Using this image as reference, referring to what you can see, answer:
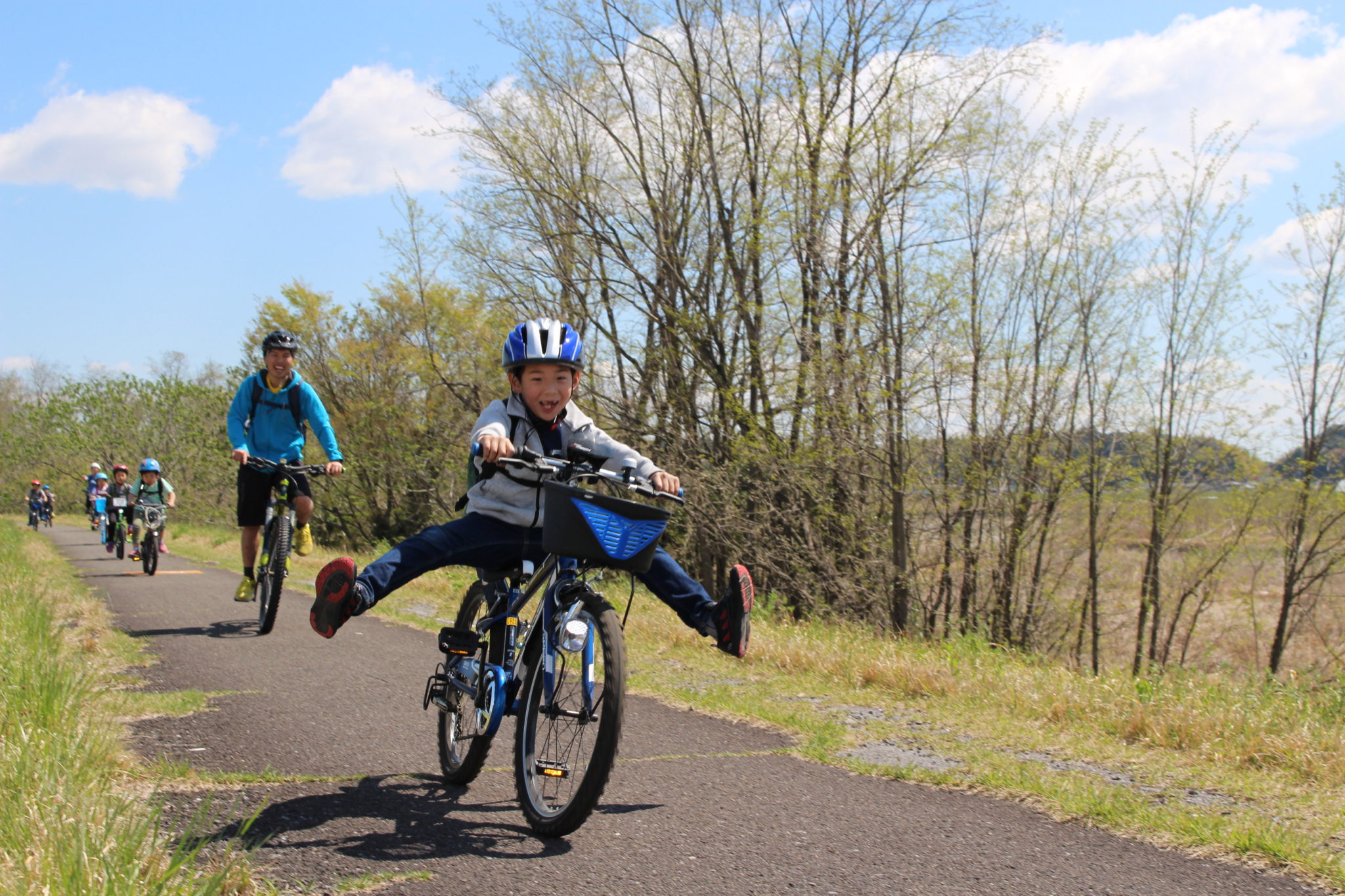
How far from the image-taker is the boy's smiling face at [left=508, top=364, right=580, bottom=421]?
13.1 feet

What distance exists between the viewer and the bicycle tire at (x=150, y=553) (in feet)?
45.1

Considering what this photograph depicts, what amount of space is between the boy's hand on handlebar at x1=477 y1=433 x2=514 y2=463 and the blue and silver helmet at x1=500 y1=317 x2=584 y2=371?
0.47 m

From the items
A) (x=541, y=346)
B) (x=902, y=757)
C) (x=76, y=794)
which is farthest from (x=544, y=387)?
(x=902, y=757)

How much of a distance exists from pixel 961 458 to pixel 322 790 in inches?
476

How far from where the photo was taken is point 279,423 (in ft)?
27.6

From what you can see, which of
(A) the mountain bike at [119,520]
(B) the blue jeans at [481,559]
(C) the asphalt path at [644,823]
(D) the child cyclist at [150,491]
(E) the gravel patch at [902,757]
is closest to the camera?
(C) the asphalt path at [644,823]

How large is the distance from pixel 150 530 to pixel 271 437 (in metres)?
6.73

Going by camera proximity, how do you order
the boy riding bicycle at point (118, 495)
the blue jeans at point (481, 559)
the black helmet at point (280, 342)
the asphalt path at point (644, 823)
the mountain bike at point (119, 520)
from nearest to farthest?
the asphalt path at point (644, 823) < the blue jeans at point (481, 559) < the black helmet at point (280, 342) < the mountain bike at point (119, 520) < the boy riding bicycle at point (118, 495)

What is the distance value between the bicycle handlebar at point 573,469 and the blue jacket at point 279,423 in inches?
201

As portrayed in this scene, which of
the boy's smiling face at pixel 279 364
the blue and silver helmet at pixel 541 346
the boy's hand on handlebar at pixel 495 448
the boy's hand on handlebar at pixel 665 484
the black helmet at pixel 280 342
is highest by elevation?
the black helmet at pixel 280 342

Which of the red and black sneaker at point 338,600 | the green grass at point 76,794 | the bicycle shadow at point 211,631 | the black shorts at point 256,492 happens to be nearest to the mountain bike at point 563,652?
the red and black sneaker at point 338,600

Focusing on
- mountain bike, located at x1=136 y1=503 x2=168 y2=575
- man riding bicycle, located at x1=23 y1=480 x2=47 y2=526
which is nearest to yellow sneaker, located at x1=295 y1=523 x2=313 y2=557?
mountain bike, located at x1=136 y1=503 x2=168 y2=575

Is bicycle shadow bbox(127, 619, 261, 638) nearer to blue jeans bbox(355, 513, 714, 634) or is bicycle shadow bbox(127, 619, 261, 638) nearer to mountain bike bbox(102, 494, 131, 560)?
blue jeans bbox(355, 513, 714, 634)

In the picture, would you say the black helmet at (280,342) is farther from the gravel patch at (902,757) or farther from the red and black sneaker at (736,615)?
A: the gravel patch at (902,757)
